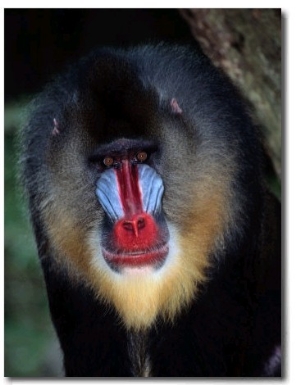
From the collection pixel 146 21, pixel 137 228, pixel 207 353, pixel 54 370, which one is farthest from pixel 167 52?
pixel 54 370

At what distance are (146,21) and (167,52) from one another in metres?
0.21

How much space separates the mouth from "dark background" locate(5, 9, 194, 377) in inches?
21.5

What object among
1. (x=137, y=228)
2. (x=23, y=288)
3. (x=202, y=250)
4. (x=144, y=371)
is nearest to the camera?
(x=137, y=228)

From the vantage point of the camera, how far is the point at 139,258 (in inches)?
140

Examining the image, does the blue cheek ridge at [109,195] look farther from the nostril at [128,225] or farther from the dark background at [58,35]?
the dark background at [58,35]

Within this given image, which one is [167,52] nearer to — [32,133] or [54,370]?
[32,133]

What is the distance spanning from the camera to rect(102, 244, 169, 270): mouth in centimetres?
356

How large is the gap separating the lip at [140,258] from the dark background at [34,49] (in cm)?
56

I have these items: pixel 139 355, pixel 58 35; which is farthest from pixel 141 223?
pixel 58 35

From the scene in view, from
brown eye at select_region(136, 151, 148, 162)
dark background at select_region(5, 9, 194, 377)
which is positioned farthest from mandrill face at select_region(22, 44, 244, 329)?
dark background at select_region(5, 9, 194, 377)

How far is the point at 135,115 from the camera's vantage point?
12.1ft

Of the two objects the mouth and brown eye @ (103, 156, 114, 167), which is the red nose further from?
brown eye @ (103, 156, 114, 167)
